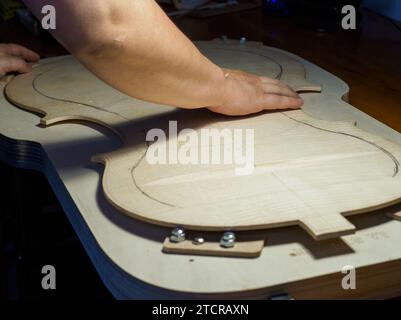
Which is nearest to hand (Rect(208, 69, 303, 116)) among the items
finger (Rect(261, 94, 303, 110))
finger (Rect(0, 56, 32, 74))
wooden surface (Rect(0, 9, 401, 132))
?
finger (Rect(261, 94, 303, 110))

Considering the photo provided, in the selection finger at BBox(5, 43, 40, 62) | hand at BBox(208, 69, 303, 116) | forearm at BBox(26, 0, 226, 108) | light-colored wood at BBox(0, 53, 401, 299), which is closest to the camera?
light-colored wood at BBox(0, 53, 401, 299)

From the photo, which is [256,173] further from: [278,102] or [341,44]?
[341,44]

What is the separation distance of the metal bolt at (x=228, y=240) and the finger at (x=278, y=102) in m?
0.35

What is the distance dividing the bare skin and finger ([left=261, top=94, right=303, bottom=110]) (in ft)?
0.26

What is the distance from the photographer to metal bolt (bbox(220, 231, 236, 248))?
674mm

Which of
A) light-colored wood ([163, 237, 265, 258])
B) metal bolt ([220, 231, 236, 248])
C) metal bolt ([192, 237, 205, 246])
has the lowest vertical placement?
light-colored wood ([163, 237, 265, 258])

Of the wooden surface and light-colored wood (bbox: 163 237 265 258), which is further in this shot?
the wooden surface

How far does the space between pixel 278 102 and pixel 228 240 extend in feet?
1.23

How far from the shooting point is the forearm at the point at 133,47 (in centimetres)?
74

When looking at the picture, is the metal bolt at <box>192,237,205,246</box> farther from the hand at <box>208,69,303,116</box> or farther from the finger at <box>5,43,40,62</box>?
the finger at <box>5,43,40,62</box>

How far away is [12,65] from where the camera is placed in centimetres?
121

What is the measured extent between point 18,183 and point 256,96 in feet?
1.84

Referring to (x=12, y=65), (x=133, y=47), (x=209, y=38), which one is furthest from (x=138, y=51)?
(x=209, y=38)
